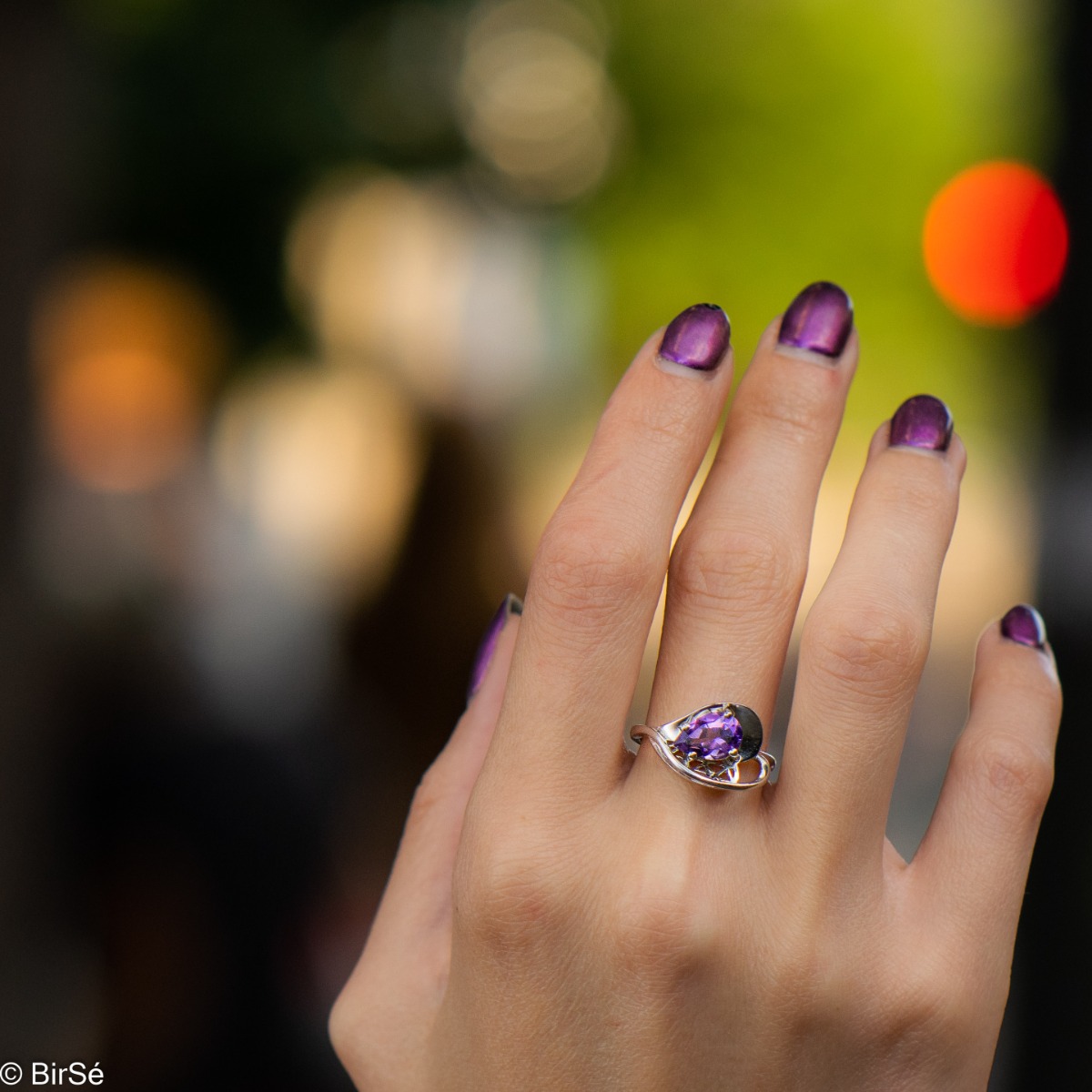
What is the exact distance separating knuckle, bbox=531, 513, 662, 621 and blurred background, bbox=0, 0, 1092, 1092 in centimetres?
166

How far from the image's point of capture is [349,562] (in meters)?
4.42

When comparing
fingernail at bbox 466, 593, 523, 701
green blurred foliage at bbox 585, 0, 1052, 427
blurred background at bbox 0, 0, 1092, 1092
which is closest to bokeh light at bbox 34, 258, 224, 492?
blurred background at bbox 0, 0, 1092, 1092

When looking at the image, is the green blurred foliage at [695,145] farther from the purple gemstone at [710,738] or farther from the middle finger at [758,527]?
the purple gemstone at [710,738]

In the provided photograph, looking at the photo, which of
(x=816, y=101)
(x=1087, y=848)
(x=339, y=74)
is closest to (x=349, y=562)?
(x=339, y=74)

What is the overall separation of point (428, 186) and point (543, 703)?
4212 millimetres

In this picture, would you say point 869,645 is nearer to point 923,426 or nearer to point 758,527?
point 758,527

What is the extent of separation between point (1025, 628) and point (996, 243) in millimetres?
3830

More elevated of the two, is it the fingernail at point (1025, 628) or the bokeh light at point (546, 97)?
the bokeh light at point (546, 97)

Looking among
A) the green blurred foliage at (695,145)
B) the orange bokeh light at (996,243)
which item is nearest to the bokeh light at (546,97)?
the green blurred foliage at (695,145)

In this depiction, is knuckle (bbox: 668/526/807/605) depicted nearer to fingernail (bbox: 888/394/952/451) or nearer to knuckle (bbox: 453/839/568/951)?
fingernail (bbox: 888/394/952/451)

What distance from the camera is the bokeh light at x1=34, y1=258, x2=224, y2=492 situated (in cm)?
432

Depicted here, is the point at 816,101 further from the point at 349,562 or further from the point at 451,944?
the point at 451,944

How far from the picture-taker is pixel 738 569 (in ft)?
3.25

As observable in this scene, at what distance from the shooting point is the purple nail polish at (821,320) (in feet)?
3.54
